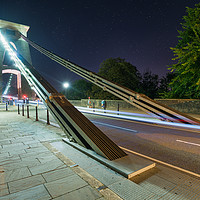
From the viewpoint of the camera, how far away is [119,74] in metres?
29.9

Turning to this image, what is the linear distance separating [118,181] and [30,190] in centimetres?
155

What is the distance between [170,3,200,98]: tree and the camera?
46.2 feet

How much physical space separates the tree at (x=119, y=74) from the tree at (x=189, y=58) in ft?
40.2

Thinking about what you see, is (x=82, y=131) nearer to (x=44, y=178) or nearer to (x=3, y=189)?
(x=44, y=178)

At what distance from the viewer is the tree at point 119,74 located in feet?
97.6

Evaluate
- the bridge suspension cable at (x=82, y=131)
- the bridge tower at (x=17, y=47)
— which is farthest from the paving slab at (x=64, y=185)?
the bridge tower at (x=17, y=47)

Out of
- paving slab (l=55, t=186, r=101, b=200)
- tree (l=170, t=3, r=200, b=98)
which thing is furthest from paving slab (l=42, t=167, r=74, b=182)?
tree (l=170, t=3, r=200, b=98)

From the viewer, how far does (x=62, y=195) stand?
7.82 feet

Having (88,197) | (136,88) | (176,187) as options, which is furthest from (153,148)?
(136,88)

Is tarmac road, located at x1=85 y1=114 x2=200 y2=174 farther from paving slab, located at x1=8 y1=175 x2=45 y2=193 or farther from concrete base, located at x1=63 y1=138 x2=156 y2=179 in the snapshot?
paving slab, located at x1=8 y1=175 x2=45 y2=193

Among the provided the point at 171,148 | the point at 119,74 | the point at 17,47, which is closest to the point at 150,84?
the point at 119,74

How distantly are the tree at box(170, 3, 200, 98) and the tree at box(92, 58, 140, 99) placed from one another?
40.2 feet

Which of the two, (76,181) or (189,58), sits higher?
(189,58)

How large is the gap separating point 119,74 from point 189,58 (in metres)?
16.4
